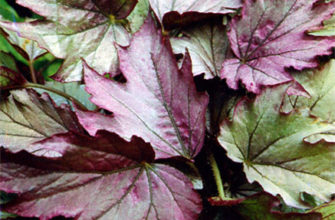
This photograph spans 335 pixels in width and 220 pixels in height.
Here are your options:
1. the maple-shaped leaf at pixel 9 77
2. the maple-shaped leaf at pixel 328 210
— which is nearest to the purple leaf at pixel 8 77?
the maple-shaped leaf at pixel 9 77

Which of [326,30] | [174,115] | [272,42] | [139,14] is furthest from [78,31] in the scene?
[326,30]

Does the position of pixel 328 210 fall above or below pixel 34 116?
below

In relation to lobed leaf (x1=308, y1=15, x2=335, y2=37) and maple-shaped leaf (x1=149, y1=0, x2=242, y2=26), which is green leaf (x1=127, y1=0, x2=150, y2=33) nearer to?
maple-shaped leaf (x1=149, y1=0, x2=242, y2=26)

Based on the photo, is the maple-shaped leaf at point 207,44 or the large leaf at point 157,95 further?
the maple-shaped leaf at point 207,44

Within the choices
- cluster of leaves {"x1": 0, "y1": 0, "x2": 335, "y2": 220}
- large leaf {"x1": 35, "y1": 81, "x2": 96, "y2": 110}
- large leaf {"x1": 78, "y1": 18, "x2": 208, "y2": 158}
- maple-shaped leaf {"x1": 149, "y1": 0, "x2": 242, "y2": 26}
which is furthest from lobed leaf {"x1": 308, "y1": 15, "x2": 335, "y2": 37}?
large leaf {"x1": 35, "y1": 81, "x2": 96, "y2": 110}

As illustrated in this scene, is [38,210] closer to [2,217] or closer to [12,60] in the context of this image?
[2,217]

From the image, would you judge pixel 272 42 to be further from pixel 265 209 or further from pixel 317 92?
pixel 265 209

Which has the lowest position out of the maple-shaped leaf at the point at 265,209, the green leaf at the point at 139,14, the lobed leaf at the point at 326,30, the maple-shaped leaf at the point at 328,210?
the maple-shaped leaf at the point at 328,210

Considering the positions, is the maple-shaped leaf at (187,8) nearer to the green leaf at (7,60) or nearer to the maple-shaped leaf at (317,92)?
the maple-shaped leaf at (317,92)

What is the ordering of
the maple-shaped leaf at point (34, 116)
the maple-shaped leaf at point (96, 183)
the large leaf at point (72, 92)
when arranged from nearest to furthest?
the maple-shaped leaf at point (96, 183)
the maple-shaped leaf at point (34, 116)
the large leaf at point (72, 92)
